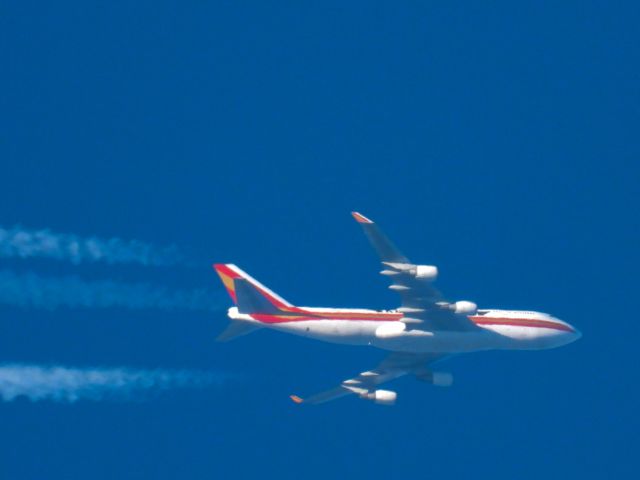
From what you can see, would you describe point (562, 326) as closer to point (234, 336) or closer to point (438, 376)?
point (438, 376)

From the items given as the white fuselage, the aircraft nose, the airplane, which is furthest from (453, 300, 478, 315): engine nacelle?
the aircraft nose

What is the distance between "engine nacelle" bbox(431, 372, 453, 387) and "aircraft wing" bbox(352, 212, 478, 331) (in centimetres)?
602

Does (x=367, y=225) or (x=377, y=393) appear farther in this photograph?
(x=377, y=393)

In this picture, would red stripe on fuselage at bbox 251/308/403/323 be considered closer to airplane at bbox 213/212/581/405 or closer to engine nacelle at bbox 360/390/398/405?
airplane at bbox 213/212/581/405

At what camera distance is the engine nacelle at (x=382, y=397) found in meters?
92.1

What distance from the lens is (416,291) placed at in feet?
281

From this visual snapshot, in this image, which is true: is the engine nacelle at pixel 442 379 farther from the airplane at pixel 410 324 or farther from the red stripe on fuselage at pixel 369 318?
the red stripe on fuselage at pixel 369 318

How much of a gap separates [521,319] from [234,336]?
1731cm

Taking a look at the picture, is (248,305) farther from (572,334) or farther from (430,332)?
(572,334)

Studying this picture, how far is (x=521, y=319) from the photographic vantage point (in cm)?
8906

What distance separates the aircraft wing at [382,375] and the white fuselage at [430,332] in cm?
542

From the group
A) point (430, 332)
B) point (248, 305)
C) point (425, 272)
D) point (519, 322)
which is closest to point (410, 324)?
point (430, 332)

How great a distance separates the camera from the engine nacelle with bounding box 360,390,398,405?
Answer: 302 feet

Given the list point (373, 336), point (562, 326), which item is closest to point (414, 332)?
point (373, 336)
